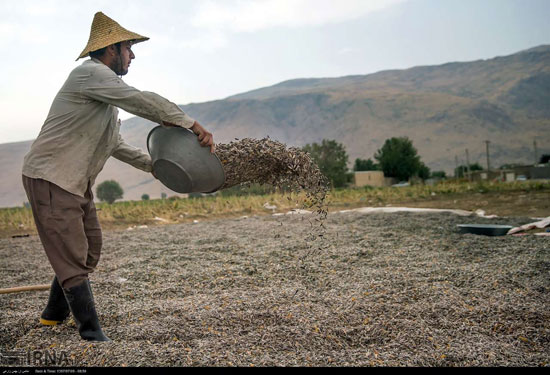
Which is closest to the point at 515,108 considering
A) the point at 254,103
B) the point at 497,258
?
the point at 254,103

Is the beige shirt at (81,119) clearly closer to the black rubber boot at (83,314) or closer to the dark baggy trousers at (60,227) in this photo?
the dark baggy trousers at (60,227)

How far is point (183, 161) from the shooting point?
2383 mm

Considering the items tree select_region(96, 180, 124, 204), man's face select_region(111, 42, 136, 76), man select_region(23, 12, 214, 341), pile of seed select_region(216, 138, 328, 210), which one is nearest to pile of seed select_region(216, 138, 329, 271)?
pile of seed select_region(216, 138, 328, 210)

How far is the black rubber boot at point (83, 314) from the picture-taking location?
2.19 meters

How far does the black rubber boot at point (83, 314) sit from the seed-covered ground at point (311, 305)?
72 millimetres

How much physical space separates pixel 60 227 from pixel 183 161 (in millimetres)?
712

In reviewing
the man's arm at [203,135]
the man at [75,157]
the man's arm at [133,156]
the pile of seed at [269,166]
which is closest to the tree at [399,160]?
the pile of seed at [269,166]

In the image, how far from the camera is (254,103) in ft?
632

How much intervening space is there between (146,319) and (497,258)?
3233 millimetres

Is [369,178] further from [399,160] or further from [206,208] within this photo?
[206,208]

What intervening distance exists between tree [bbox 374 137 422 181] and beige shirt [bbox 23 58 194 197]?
4972 centimetres

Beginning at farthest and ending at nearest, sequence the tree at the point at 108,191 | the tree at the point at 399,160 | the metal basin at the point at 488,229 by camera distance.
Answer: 1. the tree at the point at 108,191
2. the tree at the point at 399,160
3. the metal basin at the point at 488,229

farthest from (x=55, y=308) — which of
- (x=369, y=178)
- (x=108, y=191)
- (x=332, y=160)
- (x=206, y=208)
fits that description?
(x=108, y=191)
